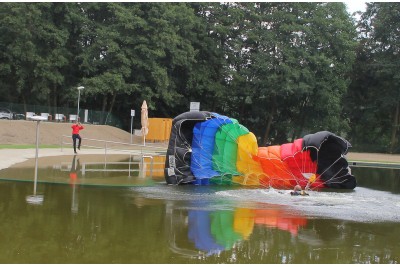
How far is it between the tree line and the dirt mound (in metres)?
4.43

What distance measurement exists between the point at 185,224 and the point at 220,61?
4625 centimetres

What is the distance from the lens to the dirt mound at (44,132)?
117 ft

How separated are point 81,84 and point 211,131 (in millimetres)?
32083

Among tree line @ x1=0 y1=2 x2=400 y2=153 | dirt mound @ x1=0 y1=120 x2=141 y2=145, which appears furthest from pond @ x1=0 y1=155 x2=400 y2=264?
tree line @ x1=0 y1=2 x2=400 y2=153

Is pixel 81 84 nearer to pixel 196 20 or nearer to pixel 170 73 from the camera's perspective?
pixel 170 73

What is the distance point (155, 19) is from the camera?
4762 centimetres

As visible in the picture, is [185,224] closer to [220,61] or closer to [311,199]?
[311,199]

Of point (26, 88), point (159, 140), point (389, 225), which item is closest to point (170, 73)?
point (159, 140)

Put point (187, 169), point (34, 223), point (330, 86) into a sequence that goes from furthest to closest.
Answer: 1. point (330, 86)
2. point (187, 169)
3. point (34, 223)

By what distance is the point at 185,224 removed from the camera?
918 cm

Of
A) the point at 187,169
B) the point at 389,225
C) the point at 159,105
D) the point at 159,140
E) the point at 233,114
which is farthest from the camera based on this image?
the point at 233,114

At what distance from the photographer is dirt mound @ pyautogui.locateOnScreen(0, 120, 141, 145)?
35.7 m

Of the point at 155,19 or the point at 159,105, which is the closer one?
the point at 155,19

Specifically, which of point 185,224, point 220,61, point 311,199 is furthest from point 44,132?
point 185,224
